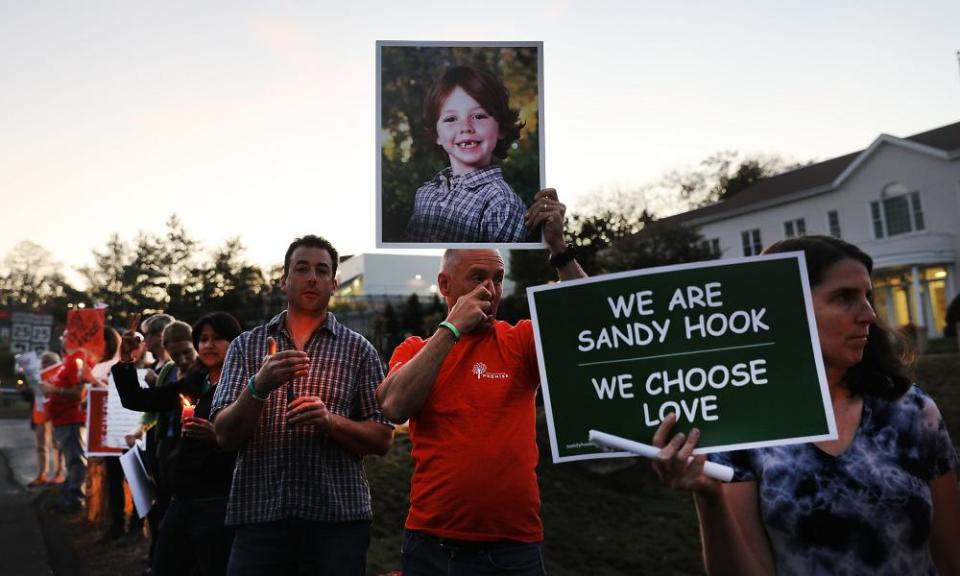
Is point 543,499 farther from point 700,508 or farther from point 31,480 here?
point 31,480

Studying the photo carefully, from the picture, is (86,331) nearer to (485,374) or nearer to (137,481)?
(137,481)

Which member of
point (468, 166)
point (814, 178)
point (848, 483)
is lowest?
point (848, 483)


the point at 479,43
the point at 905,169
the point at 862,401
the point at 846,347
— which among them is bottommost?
the point at 862,401

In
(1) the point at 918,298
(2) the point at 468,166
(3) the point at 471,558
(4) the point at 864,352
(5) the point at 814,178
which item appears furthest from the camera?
(5) the point at 814,178

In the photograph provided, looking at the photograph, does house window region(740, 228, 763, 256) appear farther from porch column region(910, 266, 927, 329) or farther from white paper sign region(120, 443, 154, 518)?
white paper sign region(120, 443, 154, 518)

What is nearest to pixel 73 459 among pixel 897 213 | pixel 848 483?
pixel 848 483

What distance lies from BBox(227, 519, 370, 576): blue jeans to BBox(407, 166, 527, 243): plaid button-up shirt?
1.37m

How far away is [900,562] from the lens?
2.06 meters

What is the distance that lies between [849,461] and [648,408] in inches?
25.4

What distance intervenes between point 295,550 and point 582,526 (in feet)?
18.1

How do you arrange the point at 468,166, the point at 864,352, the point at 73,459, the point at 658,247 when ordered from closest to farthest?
the point at 864,352 < the point at 468,166 < the point at 73,459 < the point at 658,247

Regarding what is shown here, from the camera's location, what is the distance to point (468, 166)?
290cm

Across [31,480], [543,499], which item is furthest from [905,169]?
[31,480]

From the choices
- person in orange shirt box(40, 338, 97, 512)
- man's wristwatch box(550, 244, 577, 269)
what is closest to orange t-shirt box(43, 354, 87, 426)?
person in orange shirt box(40, 338, 97, 512)
